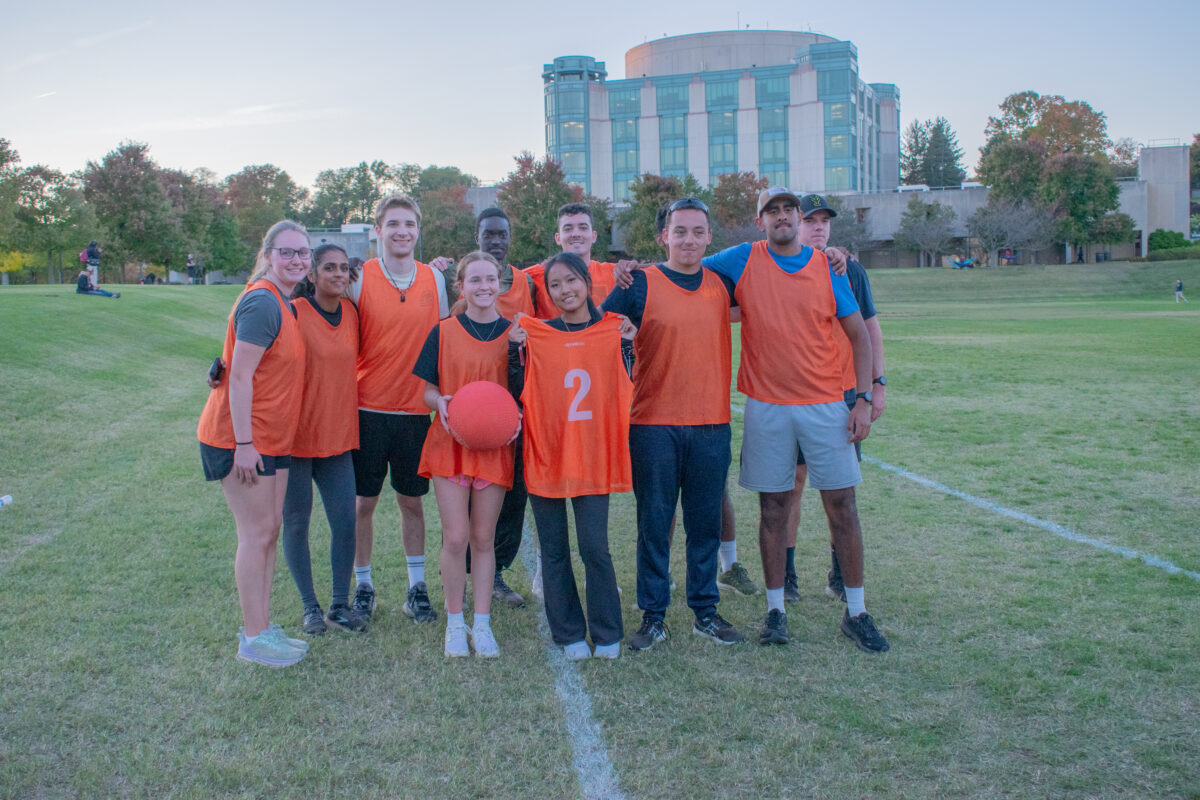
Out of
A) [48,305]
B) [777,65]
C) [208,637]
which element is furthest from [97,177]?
[777,65]

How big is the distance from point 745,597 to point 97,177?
138 feet

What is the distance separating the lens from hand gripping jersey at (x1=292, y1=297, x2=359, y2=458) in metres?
4.34

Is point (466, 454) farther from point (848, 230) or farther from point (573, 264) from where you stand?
point (848, 230)

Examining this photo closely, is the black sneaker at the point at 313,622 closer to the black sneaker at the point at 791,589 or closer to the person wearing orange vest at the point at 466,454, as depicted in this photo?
the person wearing orange vest at the point at 466,454

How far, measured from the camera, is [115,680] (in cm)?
397

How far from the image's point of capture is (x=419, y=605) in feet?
15.8

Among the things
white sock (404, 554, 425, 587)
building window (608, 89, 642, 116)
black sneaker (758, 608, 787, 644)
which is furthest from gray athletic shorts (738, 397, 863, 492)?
building window (608, 89, 642, 116)

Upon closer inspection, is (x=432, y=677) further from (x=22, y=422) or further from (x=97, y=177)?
(x=97, y=177)

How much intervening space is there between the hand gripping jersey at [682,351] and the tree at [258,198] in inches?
2953

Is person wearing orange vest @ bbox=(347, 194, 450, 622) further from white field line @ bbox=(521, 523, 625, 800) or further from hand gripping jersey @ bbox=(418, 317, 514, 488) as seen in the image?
white field line @ bbox=(521, 523, 625, 800)

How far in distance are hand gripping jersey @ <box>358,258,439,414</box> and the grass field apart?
3.90 ft

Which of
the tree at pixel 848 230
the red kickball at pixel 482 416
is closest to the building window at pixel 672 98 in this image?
the tree at pixel 848 230

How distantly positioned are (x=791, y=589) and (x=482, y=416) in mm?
2143

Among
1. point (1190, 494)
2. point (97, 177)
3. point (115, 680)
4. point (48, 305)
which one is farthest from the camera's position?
point (97, 177)
